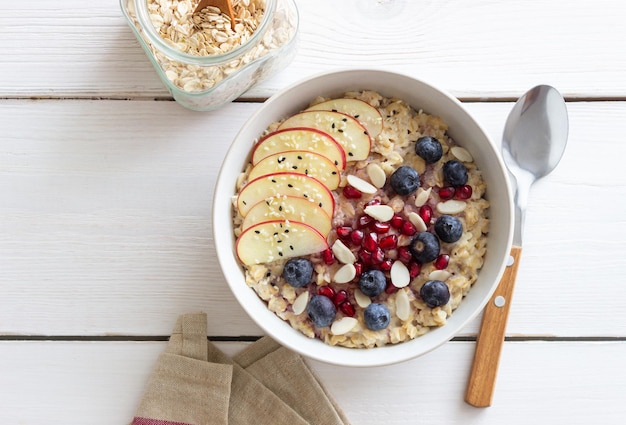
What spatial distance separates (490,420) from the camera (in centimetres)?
160

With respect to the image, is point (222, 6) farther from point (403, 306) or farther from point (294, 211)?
point (403, 306)

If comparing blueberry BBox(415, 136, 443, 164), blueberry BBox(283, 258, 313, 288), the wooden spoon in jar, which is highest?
the wooden spoon in jar

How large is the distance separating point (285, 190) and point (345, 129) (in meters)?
0.19

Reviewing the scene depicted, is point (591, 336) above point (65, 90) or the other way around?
the other way around

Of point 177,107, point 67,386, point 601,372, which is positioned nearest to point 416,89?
point 177,107

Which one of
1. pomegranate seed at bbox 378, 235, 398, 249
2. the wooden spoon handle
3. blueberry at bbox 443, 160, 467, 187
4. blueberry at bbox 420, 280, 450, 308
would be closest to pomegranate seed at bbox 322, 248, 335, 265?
pomegranate seed at bbox 378, 235, 398, 249

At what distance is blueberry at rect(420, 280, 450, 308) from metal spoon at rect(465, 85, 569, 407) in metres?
0.22

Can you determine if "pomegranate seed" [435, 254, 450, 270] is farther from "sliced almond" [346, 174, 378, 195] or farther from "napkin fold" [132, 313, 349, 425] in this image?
"napkin fold" [132, 313, 349, 425]

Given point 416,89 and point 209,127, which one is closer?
point 416,89

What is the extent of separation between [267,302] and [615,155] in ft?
3.10

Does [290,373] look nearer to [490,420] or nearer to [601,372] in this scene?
[490,420]

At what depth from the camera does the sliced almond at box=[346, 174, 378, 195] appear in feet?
4.63

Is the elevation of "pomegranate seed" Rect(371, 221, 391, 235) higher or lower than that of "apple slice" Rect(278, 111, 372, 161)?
lower

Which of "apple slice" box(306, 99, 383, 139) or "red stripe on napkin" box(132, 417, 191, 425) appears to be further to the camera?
"red stripe on napkin" box(132, 417, 191, 425)
